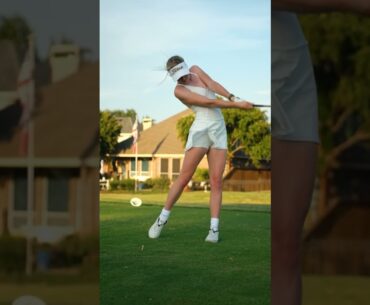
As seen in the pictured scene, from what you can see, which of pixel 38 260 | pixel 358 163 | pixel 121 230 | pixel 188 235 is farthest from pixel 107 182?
pixel 358 163

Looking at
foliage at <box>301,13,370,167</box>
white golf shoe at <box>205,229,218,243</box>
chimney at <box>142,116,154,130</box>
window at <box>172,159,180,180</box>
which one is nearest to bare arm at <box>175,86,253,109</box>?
chimney at <box>142,116,154,130</box>

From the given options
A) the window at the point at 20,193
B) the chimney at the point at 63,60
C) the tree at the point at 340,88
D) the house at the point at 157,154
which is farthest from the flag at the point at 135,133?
the tree at the point at 340,88

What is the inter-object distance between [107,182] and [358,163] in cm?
158

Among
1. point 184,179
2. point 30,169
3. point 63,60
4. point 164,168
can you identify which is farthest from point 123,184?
point 63,60

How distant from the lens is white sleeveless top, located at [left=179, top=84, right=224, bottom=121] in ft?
13.0

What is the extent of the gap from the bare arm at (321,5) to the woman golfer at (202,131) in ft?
1.82

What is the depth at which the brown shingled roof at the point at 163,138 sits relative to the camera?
399 cm

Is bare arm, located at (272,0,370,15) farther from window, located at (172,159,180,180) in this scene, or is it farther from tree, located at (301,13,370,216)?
window, located at (172,159,180,180)

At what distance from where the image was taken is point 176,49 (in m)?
3.91

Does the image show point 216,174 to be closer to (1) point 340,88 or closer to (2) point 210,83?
(2) point 210,83

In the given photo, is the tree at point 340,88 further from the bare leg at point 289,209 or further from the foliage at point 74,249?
the foliage at point 74,249

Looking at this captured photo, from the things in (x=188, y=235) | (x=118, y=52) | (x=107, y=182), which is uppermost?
(x=118, y=52)

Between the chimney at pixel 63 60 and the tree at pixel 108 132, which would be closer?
the tree at pixel 108 132

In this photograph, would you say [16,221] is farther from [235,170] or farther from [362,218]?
[362,218]
